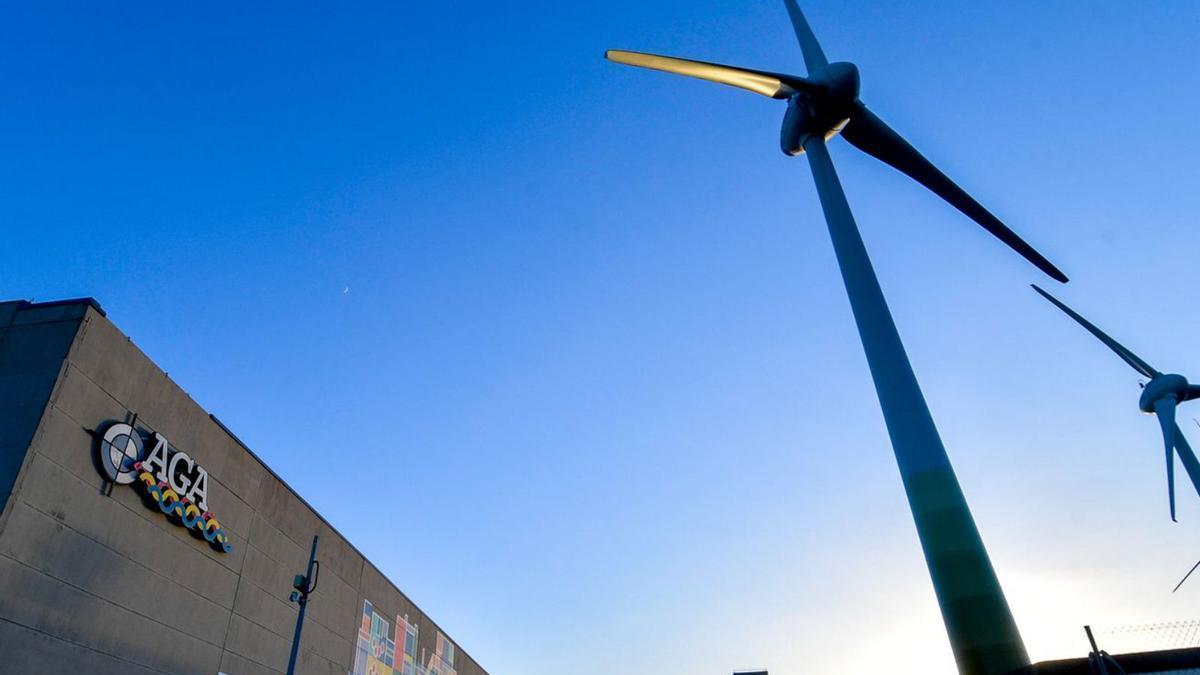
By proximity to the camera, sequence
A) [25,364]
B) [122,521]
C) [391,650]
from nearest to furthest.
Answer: [25,364] < [122,521] < [391,650]

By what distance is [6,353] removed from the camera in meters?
24.5

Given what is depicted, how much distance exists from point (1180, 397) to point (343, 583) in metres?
50.5

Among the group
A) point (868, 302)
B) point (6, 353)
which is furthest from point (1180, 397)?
point (6, 353)

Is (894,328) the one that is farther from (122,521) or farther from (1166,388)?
(1166,388)

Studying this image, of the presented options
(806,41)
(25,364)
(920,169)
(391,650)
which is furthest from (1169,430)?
(25,364)

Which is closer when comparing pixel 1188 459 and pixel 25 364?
pixel 25 364

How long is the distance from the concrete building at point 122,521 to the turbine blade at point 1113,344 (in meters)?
45.6

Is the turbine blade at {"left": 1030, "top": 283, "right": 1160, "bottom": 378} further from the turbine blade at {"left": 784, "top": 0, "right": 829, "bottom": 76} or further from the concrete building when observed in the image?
the concrete building

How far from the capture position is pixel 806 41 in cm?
2502

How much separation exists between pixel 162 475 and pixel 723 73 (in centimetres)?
2490

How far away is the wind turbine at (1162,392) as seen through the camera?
39.9 metres

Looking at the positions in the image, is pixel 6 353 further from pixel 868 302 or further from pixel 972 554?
pixel 972 554

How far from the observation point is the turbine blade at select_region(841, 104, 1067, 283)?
22.8 meters

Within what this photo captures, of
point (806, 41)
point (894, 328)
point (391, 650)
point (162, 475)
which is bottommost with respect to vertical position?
point (391, 650)
